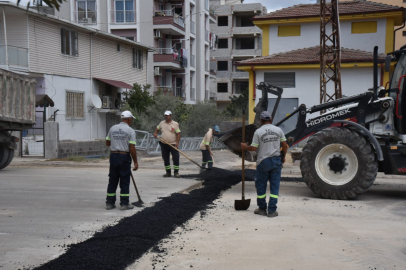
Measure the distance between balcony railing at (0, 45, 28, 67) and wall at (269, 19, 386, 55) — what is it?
13198 millimetres

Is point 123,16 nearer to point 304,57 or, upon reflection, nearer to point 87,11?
point 87,11

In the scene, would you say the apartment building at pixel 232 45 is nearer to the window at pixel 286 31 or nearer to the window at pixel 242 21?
the window at pixel 242 21

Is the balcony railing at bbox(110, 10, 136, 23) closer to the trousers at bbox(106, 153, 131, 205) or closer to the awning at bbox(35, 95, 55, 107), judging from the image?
the awning at bbox(35, 95, 55, 107)

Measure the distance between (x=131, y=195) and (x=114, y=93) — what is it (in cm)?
2126

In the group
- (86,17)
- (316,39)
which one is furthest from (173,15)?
(316,39)

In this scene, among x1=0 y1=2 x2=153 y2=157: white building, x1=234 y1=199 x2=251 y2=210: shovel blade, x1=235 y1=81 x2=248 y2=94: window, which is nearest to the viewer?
x1=234 y1=199 x2=251 y2=210: shovel blade

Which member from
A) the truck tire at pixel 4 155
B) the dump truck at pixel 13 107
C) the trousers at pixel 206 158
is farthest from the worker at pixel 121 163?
the truck tire at pixel 4 155

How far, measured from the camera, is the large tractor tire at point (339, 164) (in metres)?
9.43

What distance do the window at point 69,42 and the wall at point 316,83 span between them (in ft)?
33.0

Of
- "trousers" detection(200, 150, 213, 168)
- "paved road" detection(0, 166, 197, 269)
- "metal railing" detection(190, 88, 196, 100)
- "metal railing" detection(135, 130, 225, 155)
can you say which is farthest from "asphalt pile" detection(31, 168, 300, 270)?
"metal railing" detection(190, 88, 196, 100)

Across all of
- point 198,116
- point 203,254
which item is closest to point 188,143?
point 198,116

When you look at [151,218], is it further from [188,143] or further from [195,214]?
[188,143]

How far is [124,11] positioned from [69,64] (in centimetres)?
1467

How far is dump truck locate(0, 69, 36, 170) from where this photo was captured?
1391 cm
